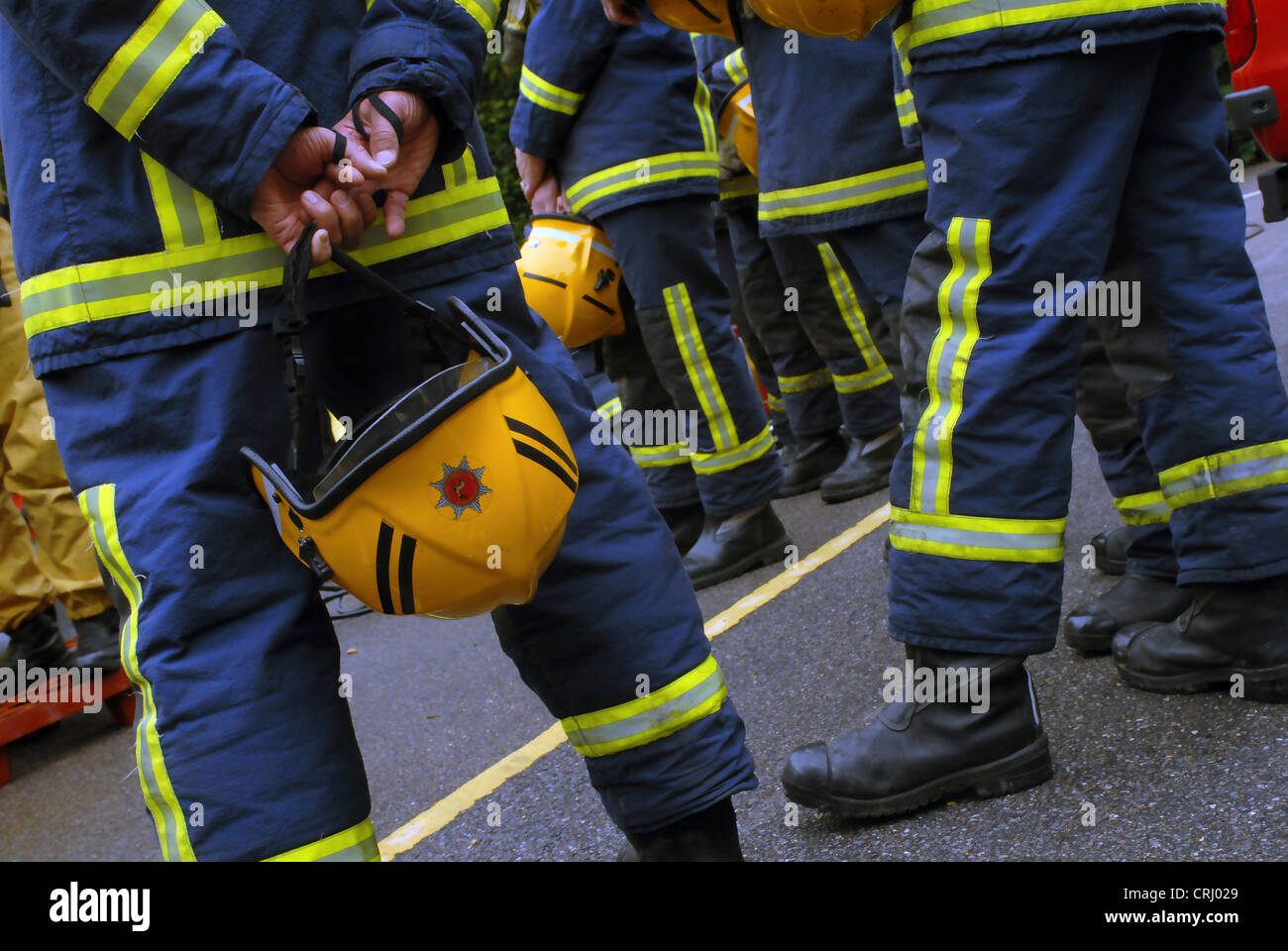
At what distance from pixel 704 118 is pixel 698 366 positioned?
80 centimetres

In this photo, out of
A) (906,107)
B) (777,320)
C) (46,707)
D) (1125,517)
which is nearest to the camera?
(906,107)

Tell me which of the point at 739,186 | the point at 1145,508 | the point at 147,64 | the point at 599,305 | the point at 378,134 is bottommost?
the point at 1145,508

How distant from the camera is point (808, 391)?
501 centimetres

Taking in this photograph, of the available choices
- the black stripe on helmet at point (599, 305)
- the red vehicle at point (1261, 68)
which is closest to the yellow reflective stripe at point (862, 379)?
the black stripe on helmet at point (599, 305)

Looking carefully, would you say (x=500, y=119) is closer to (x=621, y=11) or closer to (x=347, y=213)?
(x=621, y=11)

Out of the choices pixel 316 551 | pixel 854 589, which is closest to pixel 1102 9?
pixel 316 551

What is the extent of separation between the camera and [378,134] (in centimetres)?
158

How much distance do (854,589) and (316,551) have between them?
221 centimetres

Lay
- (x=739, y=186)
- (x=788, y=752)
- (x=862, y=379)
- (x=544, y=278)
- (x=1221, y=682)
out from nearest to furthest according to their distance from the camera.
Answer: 1. (x=1221, y=682)
2. (x=788, y=752)
3. (x=544, y=278)
4. (x=862, y=379)
5. (x=739, y=186)

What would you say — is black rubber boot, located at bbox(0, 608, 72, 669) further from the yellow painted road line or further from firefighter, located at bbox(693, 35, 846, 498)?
firefighter, located at bbox(693, 35, 846, 498)

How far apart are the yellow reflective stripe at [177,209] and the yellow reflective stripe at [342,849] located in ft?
2.50

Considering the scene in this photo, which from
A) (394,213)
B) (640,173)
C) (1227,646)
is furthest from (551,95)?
(1227,646)

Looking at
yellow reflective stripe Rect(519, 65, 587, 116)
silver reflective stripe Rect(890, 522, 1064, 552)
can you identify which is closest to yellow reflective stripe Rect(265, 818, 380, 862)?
silver reflective stripe Rect(890, 522, 1064, 552)

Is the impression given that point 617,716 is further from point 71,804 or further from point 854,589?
point 71,804
